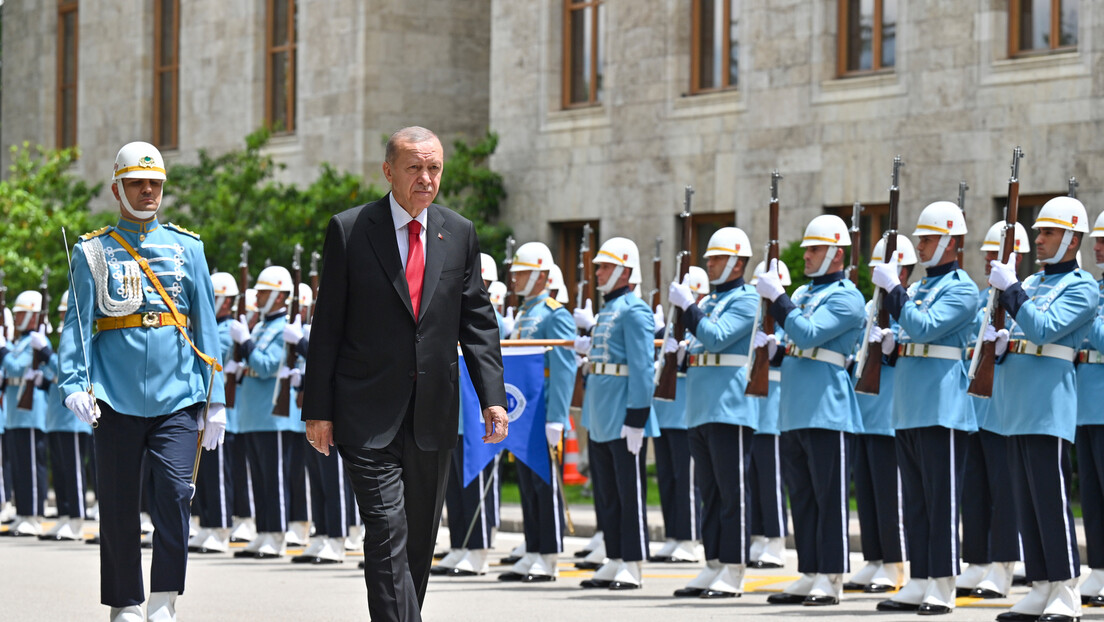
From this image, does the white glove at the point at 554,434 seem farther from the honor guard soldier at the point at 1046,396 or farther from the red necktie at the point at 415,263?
the red necktie at the point at 415,263

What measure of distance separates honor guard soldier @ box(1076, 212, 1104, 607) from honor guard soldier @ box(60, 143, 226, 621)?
4.96 m

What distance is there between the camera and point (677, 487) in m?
13.7

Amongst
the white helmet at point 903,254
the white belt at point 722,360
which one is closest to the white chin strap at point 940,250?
the white belt at point 722,360

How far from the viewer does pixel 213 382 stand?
822 centimetres

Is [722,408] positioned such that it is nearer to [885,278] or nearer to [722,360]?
[722,360]

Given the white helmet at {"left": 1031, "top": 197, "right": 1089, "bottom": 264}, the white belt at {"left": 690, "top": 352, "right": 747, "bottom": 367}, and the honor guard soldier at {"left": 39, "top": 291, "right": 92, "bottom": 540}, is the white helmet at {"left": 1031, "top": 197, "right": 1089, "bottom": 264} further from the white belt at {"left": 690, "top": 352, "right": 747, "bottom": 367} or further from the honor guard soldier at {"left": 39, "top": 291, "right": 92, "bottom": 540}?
the honor guard soldier at {"left": 39, "top": 291, "right": 92, "bottom": 540}

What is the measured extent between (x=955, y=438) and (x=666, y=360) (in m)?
2.15

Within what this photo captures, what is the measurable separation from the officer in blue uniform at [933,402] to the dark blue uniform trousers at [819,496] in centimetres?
40

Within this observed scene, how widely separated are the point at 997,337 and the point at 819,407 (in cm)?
123

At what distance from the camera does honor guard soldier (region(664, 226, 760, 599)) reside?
10.7 meters

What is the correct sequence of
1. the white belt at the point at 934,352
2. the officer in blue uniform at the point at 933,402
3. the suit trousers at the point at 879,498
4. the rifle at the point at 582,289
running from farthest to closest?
the rifle at the point at 582,289 → the suit trousers at the point at 879,498 → the white belt at the point at 934,352 → the officer in blue uniform at the point at 933,402

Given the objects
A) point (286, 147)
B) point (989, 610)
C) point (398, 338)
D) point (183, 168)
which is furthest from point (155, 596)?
point (286, 147)

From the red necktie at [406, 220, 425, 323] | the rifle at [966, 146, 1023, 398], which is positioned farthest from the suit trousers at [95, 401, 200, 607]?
the rifle at [966, 146, 1023, 398]

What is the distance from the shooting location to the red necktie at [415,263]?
6766 mm
